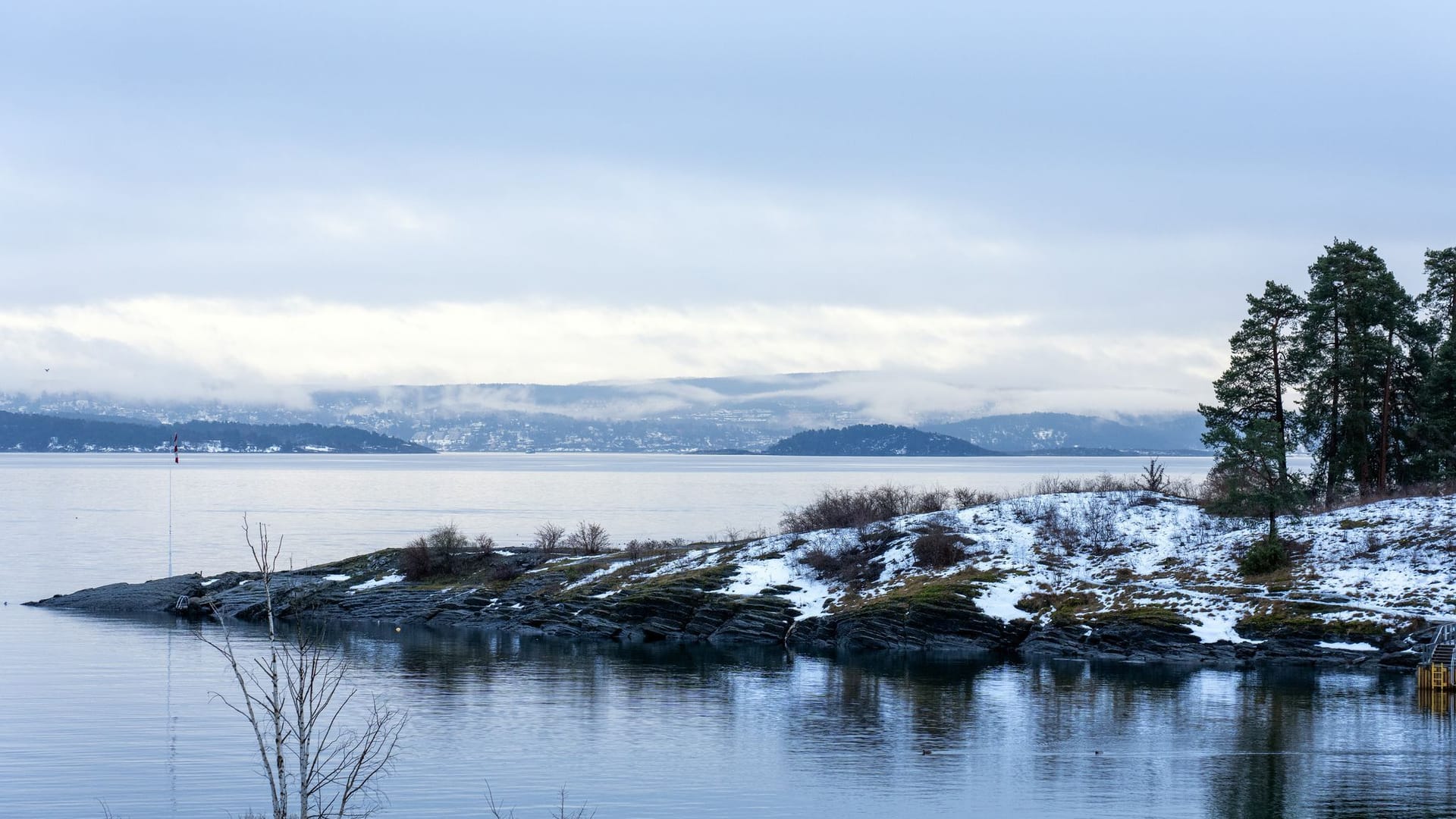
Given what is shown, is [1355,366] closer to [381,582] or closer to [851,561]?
[851,561]

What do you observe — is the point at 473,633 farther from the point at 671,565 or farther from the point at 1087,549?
the point at 1087,549

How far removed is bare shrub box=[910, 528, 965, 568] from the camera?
253 feet

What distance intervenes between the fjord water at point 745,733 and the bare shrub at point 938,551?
10471 millimetres

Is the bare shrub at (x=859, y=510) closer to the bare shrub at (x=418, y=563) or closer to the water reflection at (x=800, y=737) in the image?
the water reflection at (x=800, y=737)

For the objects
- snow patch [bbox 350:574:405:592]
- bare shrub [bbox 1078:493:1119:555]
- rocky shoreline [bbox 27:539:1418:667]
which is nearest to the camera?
rocky shoreline [bbox 27:539:1418:667]

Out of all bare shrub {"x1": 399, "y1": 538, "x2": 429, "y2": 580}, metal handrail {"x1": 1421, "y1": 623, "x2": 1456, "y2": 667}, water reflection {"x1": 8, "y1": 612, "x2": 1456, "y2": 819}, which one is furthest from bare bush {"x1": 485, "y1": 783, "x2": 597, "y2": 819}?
bare shrub {"x1": 399, "y1": 538, "x2": 429, "y2": 580}

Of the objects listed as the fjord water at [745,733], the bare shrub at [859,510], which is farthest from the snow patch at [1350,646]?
the bare shrub at [859,510]

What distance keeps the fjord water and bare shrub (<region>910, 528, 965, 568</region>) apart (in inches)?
412

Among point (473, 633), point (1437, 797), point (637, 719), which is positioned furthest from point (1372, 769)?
point (473, 633)

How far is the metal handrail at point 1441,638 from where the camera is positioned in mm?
57500

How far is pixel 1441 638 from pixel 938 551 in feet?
90.9

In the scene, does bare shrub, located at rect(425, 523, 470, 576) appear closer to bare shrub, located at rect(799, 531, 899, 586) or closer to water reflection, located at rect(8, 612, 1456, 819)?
water reflection, located at rect(8, 612, 1456, 819)

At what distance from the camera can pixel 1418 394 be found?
78562 millimetres

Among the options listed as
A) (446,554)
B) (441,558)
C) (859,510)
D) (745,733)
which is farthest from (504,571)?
(745,733)
